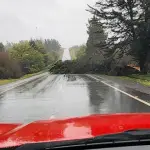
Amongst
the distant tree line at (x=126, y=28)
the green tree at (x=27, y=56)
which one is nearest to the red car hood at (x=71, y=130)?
the distant tree line at (x=126, y=28)

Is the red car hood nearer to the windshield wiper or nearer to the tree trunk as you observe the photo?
the windshield wiper

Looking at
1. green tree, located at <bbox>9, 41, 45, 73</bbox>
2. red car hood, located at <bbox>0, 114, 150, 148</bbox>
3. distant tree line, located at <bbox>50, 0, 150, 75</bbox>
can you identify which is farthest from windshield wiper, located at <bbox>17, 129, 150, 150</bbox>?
green tree, located at <bbox>9, 41, 45, 73</bbox>

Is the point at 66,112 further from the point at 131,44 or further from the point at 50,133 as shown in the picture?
the point at 131,44

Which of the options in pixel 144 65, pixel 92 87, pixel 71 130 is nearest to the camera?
pixel 71 130

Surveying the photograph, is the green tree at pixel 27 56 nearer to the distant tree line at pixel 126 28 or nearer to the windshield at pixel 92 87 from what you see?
the windshield at pixel 92 87

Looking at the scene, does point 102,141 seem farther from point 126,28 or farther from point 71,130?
point 126,28

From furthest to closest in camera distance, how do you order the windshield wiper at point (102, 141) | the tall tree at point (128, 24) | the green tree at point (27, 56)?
1. the green tree at point (27, 56)
2. the tall tree at point (128, 24)
3. the windshield wiper at point (102, 141)

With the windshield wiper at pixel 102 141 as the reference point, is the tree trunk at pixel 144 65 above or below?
below

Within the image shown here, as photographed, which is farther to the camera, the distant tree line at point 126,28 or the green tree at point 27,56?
the green tree at point 27,56

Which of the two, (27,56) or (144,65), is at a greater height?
(27,56)

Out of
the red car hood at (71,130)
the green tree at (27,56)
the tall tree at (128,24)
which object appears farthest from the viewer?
the green tree at (27,56)

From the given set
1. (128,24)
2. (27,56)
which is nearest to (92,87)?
(128,24)

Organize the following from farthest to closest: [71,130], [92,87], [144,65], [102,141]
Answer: [144,65] < [92,87] < [71,130] < [102,141]

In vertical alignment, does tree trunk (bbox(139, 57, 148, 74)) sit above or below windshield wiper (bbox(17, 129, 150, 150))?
below
